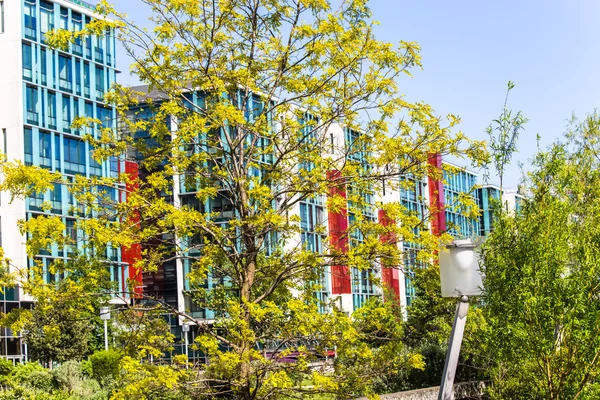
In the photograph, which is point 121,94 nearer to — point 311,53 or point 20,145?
point 311,53

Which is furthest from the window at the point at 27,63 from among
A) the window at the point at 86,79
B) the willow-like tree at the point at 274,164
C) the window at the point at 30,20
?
the willow-like tree at the point at 274,164

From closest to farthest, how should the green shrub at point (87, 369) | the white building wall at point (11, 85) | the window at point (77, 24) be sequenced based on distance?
1. the green shrub at point (87, 369)
2. the white building wall at point (11, 85)
3. the window at point (77, 24)

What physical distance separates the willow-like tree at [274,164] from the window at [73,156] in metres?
40.8

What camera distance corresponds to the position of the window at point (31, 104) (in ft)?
171

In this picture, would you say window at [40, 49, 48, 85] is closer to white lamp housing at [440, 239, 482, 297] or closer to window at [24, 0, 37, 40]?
window at [24, 0, 37, 40]

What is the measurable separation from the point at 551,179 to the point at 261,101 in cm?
495

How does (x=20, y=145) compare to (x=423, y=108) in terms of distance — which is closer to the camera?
(x=423, y=108)

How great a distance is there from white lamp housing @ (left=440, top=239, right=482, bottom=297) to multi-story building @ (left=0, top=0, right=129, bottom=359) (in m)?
42.0

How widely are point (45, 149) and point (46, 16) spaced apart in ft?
25.7

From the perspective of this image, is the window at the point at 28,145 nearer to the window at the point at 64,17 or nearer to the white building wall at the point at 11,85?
the white building wall at the point at 11,85

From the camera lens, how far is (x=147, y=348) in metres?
12.9

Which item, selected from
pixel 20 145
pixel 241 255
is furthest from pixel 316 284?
pixel 20 145

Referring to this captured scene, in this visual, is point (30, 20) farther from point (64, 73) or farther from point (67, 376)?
point (67, 376)

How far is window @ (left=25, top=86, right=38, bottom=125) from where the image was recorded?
52.2m
